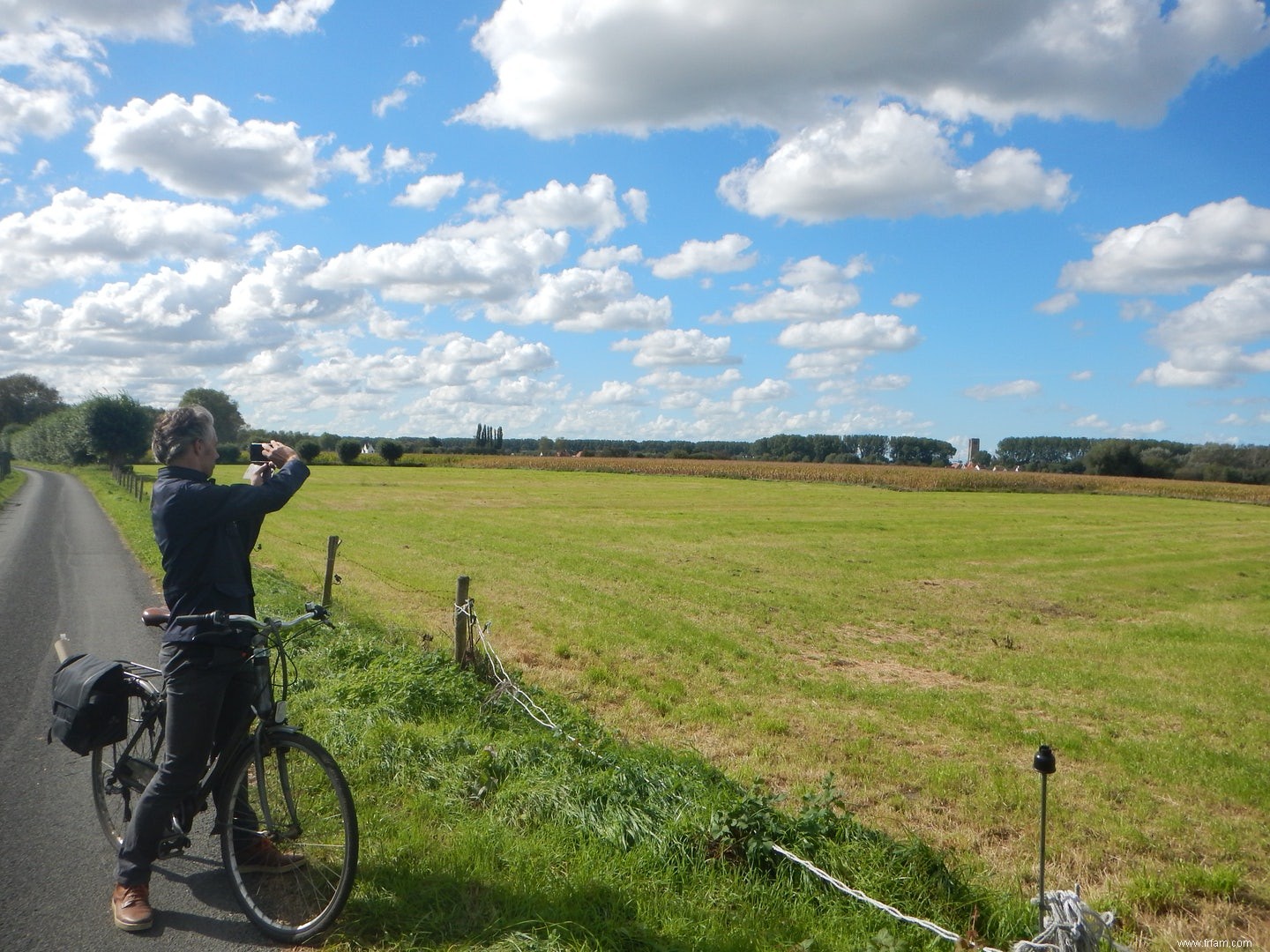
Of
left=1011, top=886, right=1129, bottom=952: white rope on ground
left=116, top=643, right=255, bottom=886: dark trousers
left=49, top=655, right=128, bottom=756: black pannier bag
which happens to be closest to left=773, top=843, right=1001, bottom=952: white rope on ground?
left=1011, top=886, right=1129, bottom=952: white rope on ground

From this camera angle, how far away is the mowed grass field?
6.61m

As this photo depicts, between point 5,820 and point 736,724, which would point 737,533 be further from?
point 5,820

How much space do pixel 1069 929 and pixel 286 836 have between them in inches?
134

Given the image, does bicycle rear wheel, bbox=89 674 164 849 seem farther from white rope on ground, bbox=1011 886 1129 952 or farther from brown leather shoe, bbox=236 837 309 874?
white rope on ground, bbox=1011 886 1129 952

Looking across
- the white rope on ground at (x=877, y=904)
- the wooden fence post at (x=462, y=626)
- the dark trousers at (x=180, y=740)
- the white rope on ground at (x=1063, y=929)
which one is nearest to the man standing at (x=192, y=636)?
the dark trousers at (x=180, y=740)

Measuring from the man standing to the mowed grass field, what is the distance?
4.48m

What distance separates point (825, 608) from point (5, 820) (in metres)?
13.4

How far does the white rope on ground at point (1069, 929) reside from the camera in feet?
11.0

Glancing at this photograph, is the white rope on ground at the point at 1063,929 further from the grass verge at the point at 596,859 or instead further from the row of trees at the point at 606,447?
the row of trees at the point at 606,447

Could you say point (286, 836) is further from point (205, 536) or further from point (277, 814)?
point (205, 536)

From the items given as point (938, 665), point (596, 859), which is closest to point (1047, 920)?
point (596, 859)

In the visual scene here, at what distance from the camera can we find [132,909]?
13.2ft

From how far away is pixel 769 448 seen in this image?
13612 centimetres

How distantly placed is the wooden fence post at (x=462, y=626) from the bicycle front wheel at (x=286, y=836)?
4.41 m
